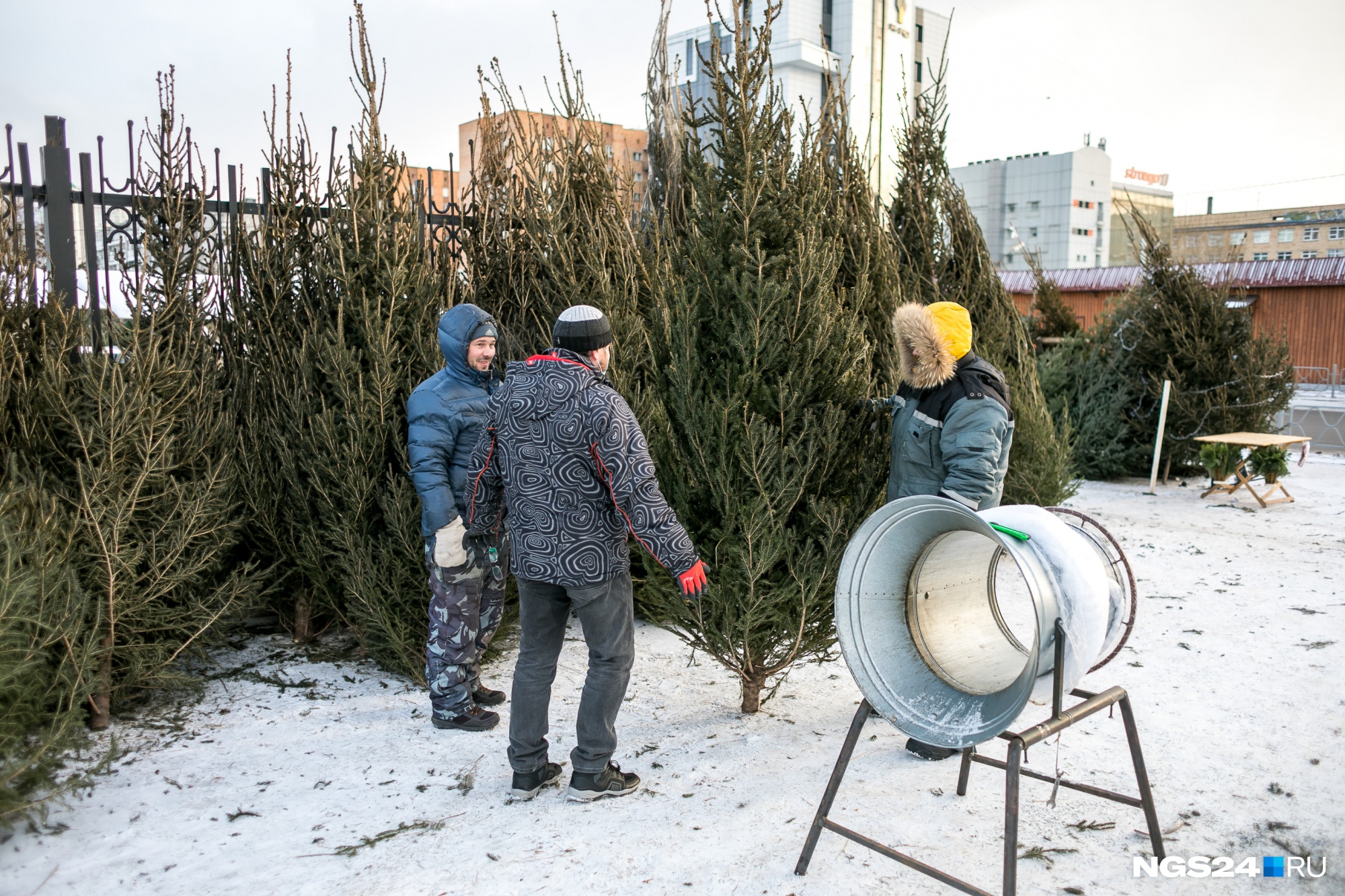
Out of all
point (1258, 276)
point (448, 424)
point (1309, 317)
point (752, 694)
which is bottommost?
point (752, 694)

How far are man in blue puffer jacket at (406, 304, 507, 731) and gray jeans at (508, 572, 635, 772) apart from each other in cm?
66

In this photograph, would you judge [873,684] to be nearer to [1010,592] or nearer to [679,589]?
[679,589]

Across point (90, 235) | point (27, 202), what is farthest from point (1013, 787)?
point (27, 202)

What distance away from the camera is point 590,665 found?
318 cm

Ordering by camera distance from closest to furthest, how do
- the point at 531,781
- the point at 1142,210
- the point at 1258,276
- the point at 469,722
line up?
the point at 531,781
the point at 469,722
the point at 1258,276
the point at 1142,210

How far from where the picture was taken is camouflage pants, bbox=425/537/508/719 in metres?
3.83

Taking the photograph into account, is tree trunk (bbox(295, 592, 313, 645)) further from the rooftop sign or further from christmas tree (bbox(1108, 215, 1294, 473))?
the rooftop sign

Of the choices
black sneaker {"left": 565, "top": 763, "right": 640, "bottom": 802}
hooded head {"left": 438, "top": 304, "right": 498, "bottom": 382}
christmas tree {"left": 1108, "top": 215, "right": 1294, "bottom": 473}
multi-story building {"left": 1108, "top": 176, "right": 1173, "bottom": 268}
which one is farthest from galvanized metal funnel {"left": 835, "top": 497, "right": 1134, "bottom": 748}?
multi-story building {"left": 1108, "top": 176, "right": 1173, "bottom": 268}

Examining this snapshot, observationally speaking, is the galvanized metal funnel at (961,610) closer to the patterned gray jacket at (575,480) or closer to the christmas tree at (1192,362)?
the patterned gray jacket at (575,480)

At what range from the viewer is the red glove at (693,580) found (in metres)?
2.93

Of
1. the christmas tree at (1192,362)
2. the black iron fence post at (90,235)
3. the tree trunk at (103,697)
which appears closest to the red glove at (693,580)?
the tree trunk at (103,697)

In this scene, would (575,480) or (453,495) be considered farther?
(453,495)

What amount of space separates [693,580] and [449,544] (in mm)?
1284

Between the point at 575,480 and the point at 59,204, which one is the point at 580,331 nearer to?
the point at 575,480
